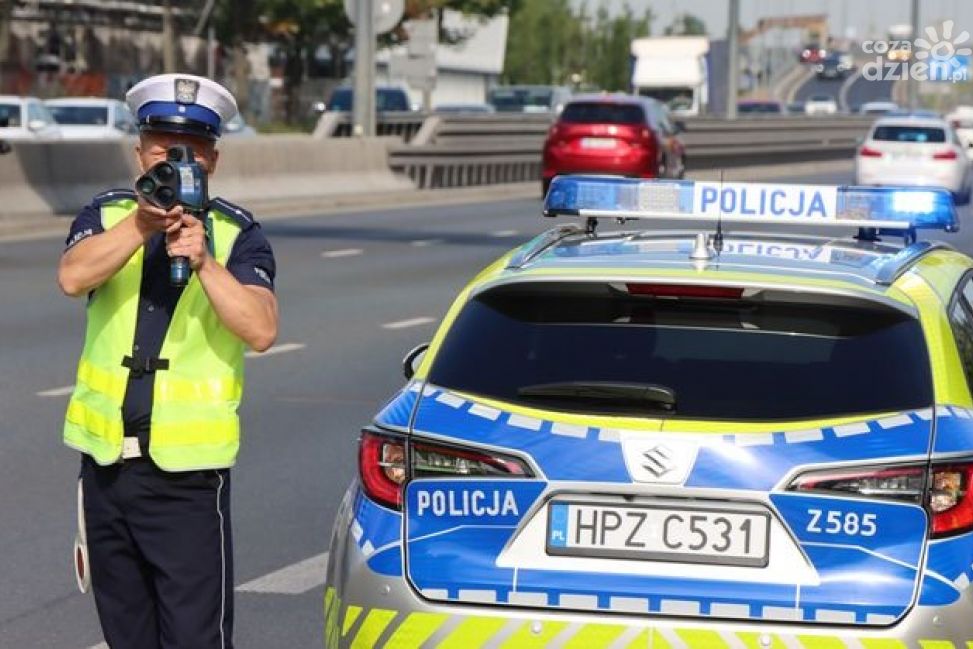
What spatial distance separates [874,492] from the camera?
4820 millimetres

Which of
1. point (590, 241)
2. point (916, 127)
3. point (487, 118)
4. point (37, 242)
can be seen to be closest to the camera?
point (590, 241)

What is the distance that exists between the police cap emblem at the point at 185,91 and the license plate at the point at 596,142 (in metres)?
33.8

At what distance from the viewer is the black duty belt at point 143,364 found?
495 centimetres

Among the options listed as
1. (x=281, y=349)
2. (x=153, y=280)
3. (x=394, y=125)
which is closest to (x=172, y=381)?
(x=153, y=280)

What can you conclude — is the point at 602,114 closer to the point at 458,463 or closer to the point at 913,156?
the point at 913,156

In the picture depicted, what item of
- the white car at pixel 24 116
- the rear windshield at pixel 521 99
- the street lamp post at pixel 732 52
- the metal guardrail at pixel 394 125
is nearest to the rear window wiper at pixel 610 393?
the metal guardrail at pixel 394 125

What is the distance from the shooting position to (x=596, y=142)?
127ft

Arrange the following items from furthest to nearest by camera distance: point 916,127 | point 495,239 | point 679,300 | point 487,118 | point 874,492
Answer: point 487,118, point 916,127, point 495,239, point 679,300, point 874,492

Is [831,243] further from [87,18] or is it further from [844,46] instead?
[844,46]

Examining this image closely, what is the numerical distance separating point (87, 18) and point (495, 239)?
56.9 meters

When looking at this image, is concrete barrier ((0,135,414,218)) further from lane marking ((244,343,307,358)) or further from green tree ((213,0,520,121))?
green tree ((213,0,520,121))

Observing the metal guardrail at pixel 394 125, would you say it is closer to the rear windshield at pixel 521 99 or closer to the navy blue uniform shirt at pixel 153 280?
the rear windshield at pixel 521 99

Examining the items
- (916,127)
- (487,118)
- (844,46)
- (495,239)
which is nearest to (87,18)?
(487,118)

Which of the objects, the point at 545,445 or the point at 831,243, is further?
the point at 831,243
